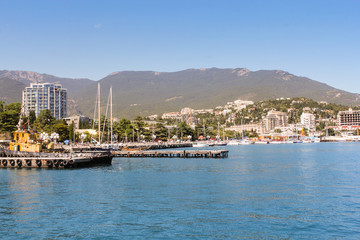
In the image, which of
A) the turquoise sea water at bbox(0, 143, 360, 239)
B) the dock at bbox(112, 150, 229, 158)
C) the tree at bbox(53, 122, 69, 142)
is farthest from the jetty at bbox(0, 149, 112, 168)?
the tree at bbox(53, 122, 69, 142)

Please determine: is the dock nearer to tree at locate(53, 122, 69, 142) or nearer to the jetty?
the jetty

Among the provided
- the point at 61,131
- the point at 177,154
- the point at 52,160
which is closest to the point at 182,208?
the point at 52,160

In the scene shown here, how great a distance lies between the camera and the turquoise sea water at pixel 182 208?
26.8 meters

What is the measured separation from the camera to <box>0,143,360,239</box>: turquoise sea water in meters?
26.8

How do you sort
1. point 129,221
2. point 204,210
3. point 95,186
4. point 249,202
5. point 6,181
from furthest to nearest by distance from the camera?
1. point 6,181
2. point 95,186
3. point 249,202
4. point 204,210
5. point 129,221

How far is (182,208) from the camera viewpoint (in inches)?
1314

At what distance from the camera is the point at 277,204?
34.9 meters

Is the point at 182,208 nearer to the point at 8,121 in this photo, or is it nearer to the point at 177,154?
the point at 177,154

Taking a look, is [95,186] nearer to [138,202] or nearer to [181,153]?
[138,202]

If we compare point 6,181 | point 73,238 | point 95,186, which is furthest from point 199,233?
point 6,181

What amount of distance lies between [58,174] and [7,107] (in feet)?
330

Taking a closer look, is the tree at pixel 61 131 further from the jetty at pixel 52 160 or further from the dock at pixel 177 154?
the jetty at pixel 52 160

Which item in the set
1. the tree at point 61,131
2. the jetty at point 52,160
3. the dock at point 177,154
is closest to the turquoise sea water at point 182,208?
the jetty at point 52,160

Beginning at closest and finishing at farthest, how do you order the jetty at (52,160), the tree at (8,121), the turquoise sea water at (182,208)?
the turquoise sea water at (182,208) → the jetty at (52,160) → the tree at (8,121)
